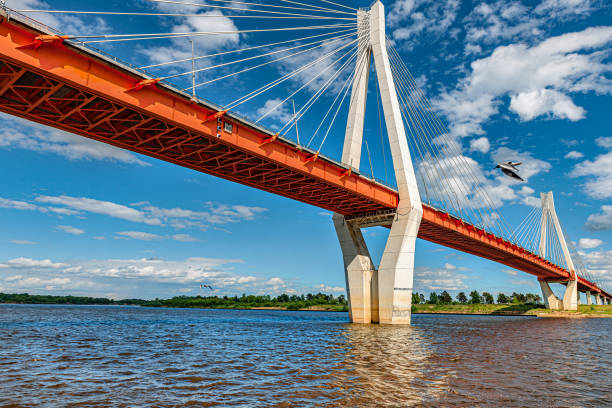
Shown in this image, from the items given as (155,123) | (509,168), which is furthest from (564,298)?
(155,123)

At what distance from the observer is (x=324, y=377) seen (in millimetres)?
12820

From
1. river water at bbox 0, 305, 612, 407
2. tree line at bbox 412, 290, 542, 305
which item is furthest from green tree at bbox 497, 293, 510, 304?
river water at bbox 0, 305, 612, 407

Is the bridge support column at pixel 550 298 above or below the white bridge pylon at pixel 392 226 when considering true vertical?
below

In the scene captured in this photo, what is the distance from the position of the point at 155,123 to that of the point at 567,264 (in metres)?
100

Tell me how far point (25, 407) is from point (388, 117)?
37.4 m

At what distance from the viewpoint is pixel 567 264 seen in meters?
94.6

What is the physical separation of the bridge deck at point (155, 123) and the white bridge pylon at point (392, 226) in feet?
8.19

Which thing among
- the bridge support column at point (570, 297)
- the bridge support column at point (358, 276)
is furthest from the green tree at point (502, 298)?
the bridge support column at point (358, 276)

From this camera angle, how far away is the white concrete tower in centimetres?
9319

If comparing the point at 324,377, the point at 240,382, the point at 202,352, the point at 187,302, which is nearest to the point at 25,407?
the point at 240,382

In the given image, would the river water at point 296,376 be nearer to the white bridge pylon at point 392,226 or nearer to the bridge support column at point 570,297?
the white bridge pylon at point 392,226

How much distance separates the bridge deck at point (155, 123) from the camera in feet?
61.7

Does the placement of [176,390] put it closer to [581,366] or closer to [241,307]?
[581,366]

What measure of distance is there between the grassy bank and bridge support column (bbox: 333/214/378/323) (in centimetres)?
6403
